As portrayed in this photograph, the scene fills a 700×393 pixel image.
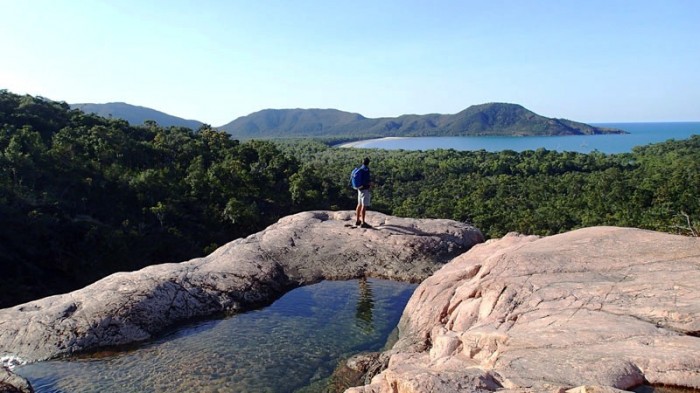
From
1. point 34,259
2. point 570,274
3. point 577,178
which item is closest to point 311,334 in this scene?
point 570,274

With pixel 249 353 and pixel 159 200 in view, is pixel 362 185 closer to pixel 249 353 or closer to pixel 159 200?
pixel 249 353

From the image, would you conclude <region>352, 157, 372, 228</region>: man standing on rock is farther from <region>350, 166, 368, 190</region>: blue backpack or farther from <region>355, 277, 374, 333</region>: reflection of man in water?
<region>355, 277, 374, 333</region>: reflection of man in water

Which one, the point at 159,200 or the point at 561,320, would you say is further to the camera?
the point at 159,200

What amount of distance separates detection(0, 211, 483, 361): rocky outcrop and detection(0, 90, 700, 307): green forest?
681 centimetres

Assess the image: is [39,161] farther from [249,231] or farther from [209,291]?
[209,291]

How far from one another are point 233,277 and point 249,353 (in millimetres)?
3217

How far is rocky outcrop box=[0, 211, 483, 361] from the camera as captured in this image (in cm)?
1051

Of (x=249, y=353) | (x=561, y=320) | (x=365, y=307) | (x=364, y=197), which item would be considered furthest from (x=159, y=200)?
(x=561, y=320)

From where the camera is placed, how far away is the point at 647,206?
3628cm

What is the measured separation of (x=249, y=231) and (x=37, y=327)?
15.9m

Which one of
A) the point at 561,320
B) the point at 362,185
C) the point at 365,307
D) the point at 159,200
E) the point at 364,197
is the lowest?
the point at 365,307

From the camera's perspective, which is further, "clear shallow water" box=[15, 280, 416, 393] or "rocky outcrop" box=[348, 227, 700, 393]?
"clear shallow water" box=[15, 280, 416, 393]

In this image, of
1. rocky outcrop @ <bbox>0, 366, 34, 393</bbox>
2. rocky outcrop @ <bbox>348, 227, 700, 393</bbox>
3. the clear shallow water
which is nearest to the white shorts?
the clear shallow water

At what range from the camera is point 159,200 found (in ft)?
85.2
